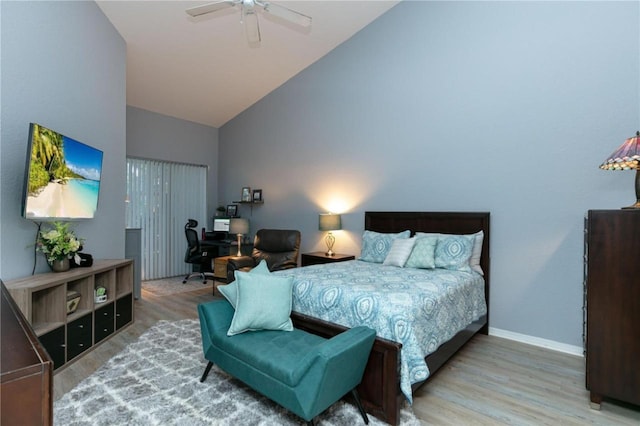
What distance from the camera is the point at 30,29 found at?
2592 millimetres

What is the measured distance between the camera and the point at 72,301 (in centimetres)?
282

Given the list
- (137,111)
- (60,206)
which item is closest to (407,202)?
(60,206)

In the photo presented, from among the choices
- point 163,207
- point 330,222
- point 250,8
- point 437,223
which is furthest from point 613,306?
point 163,207

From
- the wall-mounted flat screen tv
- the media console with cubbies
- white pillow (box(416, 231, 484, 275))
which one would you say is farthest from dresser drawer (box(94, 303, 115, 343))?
white pillow (box(416, 231, 484, 275))

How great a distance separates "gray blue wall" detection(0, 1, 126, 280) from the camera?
8.07 feet

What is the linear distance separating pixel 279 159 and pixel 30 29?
3.62 meters

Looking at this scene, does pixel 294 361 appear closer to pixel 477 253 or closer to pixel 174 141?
pixel 477 253

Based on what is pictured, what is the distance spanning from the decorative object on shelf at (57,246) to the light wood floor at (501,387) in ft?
2.79

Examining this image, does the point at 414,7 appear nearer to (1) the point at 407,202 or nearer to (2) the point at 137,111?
(1) the point at 407,202

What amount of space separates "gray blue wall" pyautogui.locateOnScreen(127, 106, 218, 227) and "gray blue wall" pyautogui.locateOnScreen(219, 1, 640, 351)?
9.40 ft

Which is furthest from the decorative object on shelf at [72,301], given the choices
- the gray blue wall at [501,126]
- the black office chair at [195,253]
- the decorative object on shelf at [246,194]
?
the decorative object on shelf at [246,194]

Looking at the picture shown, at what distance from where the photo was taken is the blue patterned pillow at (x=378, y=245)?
3.77 m

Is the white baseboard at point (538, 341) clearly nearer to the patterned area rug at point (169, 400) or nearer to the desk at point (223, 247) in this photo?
the patterned area rug at point (169, 400)

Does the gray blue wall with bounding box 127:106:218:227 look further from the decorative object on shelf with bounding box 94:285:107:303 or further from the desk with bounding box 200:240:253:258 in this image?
the decorative object on shelf with bounding box 94:285:107:303
